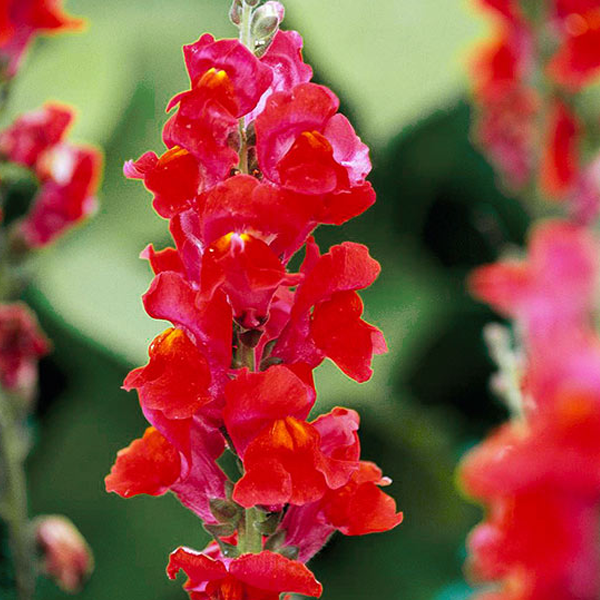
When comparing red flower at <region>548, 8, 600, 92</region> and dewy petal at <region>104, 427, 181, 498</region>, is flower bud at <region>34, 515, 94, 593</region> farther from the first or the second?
red flower at <region>548, 8, 600, 92</region>

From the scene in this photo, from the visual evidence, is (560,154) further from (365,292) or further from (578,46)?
(365,292)

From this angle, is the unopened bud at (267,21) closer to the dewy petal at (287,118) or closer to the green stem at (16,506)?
the dewy petal at (287,118)

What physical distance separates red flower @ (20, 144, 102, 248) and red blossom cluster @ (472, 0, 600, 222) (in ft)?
1.27

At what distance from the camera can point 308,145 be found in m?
0.33

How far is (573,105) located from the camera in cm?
93

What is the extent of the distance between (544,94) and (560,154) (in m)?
0.05

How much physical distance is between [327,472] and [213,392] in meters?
0.05

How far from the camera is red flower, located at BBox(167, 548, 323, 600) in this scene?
32 cm

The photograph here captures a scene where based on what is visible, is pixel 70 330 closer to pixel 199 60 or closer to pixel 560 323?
pixel 199 60

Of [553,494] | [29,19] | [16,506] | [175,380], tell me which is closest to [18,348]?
[16,506]

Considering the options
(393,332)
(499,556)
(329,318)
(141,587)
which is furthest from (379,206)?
(499,556)

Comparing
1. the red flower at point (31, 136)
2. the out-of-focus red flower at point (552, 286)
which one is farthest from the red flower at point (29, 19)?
the out-of-focus red flower at point (552, 286)

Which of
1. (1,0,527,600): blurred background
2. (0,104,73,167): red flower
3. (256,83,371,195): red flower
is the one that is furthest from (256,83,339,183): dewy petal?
(1,0,527,600): blurred background

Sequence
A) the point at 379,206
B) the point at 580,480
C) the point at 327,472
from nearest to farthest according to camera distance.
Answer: the point at 580,480 → the point at 327,472 → the point at 379,206
